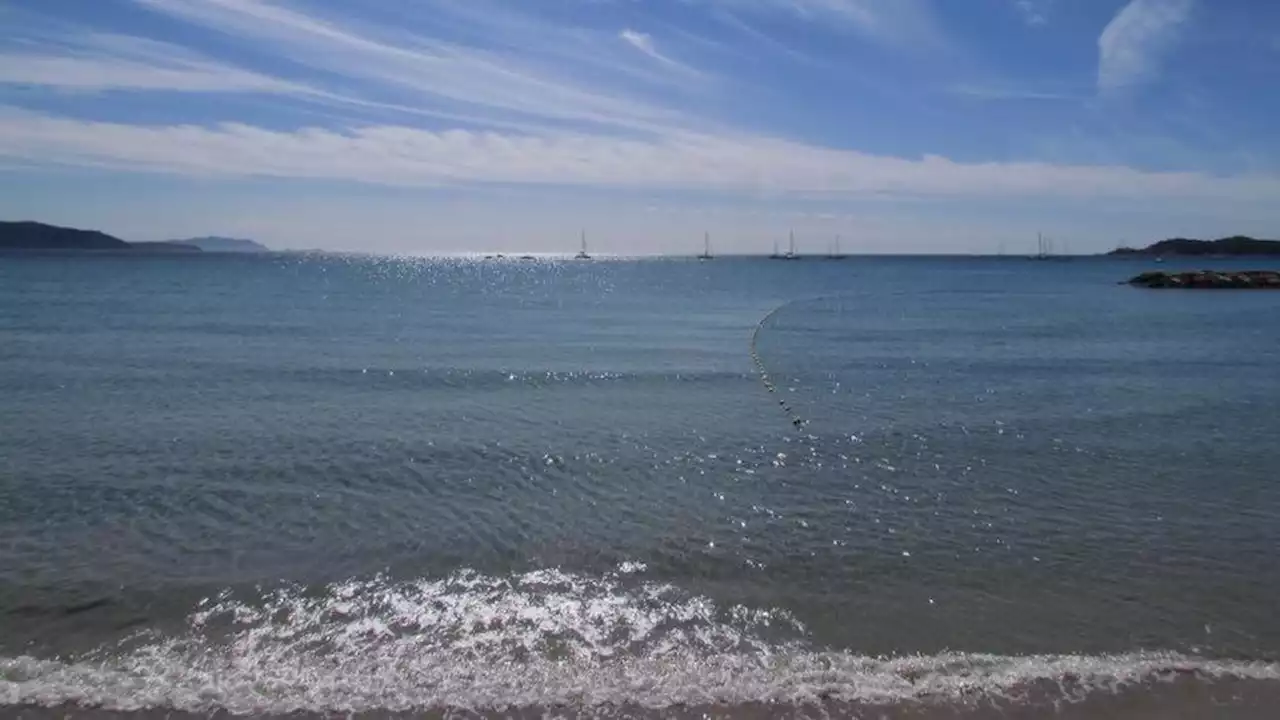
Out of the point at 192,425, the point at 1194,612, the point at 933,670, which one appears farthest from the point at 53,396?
the point at 1194,612

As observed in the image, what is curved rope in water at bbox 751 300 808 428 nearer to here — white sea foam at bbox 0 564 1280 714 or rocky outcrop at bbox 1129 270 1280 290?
white sea foam at bbox 0 564 1280 714

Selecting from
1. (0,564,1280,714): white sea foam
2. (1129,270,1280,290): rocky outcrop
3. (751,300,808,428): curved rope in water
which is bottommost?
(0,564,1280,714): white sea foam

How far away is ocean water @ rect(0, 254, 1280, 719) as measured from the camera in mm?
8766

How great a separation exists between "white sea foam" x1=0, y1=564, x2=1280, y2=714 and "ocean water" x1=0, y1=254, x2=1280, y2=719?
40 mm

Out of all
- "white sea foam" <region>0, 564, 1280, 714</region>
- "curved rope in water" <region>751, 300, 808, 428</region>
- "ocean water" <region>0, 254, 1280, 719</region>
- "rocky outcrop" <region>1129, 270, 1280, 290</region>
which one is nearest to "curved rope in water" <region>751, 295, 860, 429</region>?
"curved rope in water" <region>751, 300, 808, 428</region>

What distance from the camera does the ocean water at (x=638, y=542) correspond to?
8766 mm

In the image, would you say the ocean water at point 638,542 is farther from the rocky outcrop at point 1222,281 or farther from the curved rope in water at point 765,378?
the rocky outcrop at point 1222,281

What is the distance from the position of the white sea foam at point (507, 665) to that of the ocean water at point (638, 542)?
4cm

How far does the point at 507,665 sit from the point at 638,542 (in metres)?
3.98

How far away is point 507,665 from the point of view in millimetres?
9023

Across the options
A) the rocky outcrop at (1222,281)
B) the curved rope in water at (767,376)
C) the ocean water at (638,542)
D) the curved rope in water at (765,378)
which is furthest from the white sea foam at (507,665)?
the rocky outcrop at (1222,281)

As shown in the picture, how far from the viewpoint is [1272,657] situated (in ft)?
30.8

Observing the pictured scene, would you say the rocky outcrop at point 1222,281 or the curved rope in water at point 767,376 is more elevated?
the rocky outcrop at point 1222,281

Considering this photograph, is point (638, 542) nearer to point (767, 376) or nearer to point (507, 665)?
point (507, 665)
